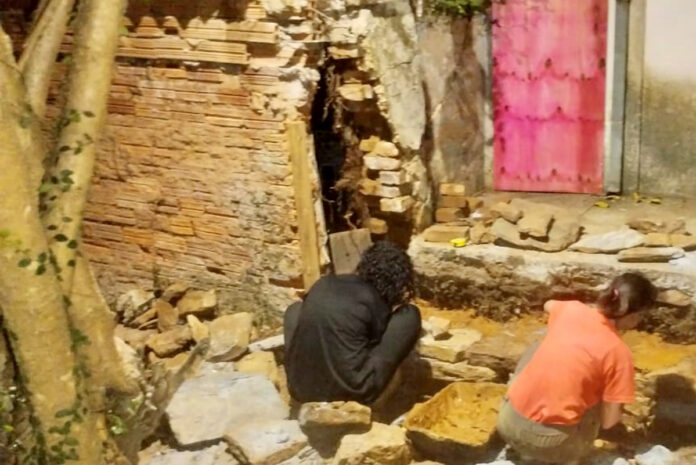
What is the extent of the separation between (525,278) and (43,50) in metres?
3.40

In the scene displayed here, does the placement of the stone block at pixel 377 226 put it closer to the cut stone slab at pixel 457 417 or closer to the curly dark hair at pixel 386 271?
the curly dark hair at pixel 386 271

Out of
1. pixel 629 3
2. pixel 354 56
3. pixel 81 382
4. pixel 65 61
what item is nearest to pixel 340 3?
pixel 354 56

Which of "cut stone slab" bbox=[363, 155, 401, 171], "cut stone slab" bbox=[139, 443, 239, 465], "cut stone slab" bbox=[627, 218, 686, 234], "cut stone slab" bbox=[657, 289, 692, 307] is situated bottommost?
"cut stone slab" bbox=[139, 443, 239, 465]

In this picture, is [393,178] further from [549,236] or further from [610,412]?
[610,412]

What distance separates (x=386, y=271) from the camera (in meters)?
4.95

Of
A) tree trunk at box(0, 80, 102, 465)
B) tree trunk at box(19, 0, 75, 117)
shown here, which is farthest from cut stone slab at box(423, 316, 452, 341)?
tree trunk at box(19, 0, 75, 117)

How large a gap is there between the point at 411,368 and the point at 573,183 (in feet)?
7.23

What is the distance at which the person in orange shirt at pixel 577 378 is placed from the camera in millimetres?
4137

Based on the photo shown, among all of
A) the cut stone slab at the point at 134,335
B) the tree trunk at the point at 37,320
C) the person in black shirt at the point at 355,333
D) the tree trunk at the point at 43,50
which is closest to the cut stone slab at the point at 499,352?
the person in black shirt at the point at 355,333

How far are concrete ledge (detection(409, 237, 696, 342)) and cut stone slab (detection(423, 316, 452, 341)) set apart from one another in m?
0.29

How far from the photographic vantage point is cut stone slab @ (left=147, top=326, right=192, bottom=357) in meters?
5.93

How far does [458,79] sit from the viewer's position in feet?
21.6

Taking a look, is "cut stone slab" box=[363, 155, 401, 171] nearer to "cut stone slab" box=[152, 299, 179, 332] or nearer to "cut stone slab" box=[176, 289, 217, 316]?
"cut stone slab" box=[176, 289, 217, 316]

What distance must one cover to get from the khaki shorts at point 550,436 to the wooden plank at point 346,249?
1845mm
